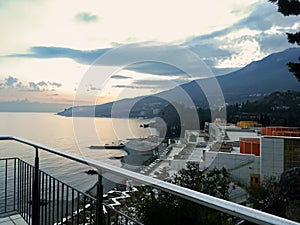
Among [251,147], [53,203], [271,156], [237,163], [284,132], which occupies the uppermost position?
[53,203]

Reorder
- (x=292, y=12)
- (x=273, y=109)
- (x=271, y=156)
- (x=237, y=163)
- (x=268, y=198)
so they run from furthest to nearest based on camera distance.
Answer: (x=273, y=109)
(x=237, y=163)
(x=271, y=156)
(x=268, y=198)
(x=292, y=12)

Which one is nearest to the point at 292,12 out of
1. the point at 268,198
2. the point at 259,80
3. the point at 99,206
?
the point at 268,198

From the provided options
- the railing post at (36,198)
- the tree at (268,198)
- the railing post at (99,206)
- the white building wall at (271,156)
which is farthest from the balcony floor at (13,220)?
the white building wall at (271,156)

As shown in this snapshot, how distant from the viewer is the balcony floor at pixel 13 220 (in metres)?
2.76

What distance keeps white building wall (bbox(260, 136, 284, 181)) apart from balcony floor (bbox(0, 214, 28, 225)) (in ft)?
49.3

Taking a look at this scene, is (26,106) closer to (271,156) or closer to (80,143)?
(80,143)

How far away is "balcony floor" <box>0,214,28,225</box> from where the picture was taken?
108 inches

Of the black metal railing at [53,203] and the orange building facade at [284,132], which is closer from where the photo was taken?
the black metal railing at [53,203]

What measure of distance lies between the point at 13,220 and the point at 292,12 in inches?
384

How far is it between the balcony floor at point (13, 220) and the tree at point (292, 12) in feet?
28.9

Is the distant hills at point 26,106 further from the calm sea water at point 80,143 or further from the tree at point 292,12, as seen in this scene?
the tree at point 292,12

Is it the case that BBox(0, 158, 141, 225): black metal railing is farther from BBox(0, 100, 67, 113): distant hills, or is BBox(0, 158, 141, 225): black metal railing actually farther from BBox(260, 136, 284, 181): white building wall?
BBox(260, 136, 284, 181): white building wall

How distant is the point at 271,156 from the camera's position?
1619cm

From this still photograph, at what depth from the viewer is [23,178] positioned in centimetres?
304
